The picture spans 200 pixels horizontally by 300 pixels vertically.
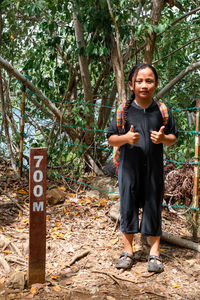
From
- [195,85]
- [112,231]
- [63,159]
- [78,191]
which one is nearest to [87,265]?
[112,231]

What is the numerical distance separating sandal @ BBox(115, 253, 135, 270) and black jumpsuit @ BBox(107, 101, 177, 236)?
251 millimetres

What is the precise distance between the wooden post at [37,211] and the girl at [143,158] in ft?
2.16

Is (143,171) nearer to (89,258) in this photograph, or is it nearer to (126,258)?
(126,258)

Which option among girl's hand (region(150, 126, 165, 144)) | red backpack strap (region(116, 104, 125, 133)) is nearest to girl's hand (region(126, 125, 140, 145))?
girl's hand (region(150, 126, 165, 144))

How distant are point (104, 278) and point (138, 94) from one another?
158 centimetres

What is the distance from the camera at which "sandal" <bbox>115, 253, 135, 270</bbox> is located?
296 centimetres

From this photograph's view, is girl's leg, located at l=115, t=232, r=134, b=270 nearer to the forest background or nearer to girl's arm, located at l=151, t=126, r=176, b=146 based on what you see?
girl's arm, located at l=151, t=126, r=176, b=146

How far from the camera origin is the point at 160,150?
2881 mm

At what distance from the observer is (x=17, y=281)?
261 centimetres

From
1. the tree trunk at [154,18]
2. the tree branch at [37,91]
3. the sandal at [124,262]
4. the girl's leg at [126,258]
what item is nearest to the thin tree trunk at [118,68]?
the tree trunk at [154,18]

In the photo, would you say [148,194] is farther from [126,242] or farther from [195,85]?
[195,85]

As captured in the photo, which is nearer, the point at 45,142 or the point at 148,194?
the point at 148,194

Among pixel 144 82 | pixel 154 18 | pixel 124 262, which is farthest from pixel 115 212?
pixel 154 18

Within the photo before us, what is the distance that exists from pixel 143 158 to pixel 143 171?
0.38 feet
